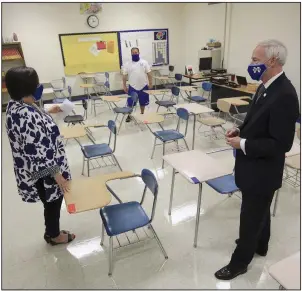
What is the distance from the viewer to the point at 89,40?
7.98 meters

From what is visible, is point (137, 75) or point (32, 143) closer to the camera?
point (32, 143)

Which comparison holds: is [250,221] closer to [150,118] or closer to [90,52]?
[150,118]

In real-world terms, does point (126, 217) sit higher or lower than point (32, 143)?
lower

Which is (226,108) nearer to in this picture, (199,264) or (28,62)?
(199,264)

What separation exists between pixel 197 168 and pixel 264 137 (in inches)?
31.4

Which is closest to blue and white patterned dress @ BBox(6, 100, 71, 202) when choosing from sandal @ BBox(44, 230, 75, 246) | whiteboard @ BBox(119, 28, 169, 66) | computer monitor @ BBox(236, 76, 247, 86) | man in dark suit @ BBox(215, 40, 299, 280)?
sandal @ BBox(44, 230, 75, 246)

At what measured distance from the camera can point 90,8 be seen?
7723 mm

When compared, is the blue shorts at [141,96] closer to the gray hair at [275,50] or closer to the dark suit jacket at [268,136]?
the dark suit jacket at [268,136]

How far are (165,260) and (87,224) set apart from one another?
3.11ft

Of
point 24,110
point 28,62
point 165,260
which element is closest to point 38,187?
point 24,110

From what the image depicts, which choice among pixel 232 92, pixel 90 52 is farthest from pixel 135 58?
pixel 90 52

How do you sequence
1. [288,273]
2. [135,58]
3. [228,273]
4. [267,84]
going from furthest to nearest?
[135,58], [228,273], [267,84], [288,273]

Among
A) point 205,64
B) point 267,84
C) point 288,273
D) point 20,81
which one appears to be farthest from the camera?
point 205,64

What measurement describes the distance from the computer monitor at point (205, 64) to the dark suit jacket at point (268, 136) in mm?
5983
